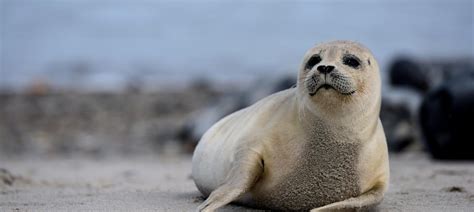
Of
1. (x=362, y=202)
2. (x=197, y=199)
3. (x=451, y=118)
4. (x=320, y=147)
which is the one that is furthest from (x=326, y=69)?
(x=451, y=118)

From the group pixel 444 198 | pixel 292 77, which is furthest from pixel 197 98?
pixel 444 198

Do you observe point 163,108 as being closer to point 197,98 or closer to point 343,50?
point 197,98

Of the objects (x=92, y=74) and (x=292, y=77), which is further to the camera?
(x=92, y=74)

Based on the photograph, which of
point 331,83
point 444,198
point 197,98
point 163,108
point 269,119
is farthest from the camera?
point 197,98

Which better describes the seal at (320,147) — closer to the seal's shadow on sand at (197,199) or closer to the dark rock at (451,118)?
the seal's shadow on sand at (197,199)

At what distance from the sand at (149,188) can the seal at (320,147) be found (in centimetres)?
27

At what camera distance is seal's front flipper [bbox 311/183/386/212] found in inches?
167

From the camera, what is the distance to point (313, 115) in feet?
→ 13.9

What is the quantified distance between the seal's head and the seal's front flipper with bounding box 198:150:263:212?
402 mm

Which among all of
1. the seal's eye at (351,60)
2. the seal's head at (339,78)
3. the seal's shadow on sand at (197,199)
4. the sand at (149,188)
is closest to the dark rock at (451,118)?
the sand at (149,188)

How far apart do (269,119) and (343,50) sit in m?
0.58

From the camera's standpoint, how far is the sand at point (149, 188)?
473 cm

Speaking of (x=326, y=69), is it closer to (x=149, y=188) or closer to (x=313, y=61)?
(x=313, y=61)

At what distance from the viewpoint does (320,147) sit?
4.29 meters
